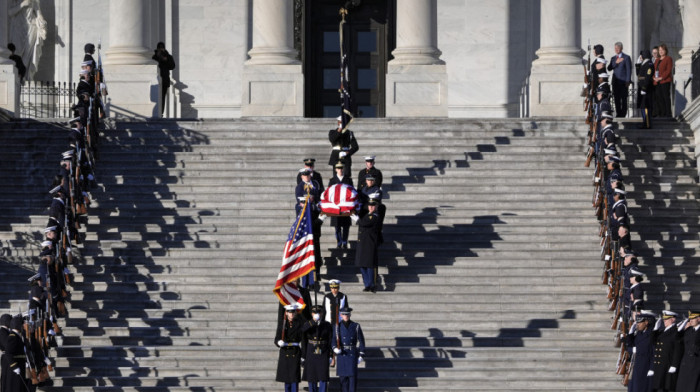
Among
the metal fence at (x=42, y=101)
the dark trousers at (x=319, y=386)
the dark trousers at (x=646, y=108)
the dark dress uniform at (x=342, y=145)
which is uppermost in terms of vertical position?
the metal fence at (x=42, y=101)

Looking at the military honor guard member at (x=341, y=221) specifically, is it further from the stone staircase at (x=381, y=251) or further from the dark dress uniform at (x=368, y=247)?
the dark dress uniform at (x=368, y=247)

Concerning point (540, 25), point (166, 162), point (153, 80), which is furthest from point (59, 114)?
point (540, 25)

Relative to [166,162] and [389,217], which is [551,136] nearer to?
[389,217]

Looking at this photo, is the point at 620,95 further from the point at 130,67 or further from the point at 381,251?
the point at 130,67

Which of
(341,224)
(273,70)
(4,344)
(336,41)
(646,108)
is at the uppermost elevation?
(336,41)

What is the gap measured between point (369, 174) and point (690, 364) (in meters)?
8.56

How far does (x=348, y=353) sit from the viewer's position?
34.3m

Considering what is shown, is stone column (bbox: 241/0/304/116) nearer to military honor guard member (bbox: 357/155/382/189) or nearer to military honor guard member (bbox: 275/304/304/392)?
military honor guard member (bbox: 357/155/382/189)

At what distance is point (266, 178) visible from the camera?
4272 centimetres

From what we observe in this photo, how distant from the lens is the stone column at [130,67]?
155 ft

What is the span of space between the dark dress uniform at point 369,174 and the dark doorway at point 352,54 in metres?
13.5

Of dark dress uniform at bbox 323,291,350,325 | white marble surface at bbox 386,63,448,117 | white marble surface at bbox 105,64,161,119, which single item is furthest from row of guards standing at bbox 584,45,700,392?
white marble surface at bbox 105,64,161,119

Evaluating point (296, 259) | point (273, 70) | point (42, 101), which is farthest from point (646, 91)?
point (42, 101)

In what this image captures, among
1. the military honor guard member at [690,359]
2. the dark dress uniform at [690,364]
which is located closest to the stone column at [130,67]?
the military honor guard member at [690,359]
